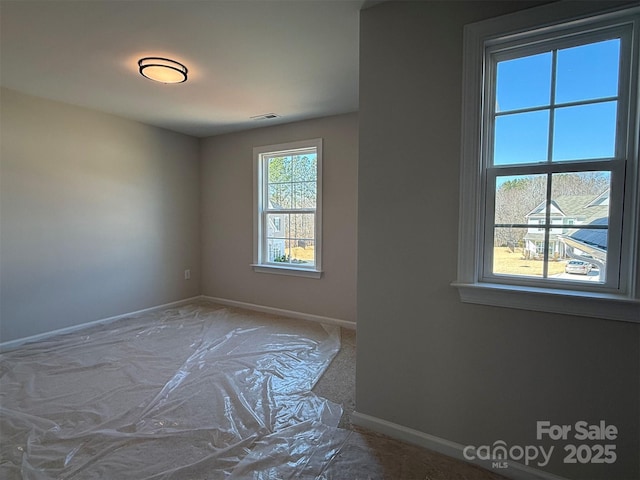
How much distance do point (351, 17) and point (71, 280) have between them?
386 cm

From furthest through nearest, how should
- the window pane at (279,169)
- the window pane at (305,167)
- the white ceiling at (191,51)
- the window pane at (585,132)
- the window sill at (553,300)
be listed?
1. the window pane at (279,169)
2. the window pane at (305,167)
3. the white ceiling at (191,51)
4. the window pane at (585,132)
5. the window sill at (553,300)

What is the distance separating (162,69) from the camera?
2.48 metres

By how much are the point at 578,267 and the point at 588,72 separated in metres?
0.93

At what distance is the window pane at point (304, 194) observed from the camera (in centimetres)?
408

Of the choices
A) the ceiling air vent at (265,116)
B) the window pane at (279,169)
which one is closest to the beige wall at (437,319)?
the ceiling air vent at (265,116)

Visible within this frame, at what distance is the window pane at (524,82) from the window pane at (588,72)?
0.17 ft

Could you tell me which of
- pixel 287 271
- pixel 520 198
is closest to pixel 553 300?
pixel 520 198

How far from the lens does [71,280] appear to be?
355 centimetres

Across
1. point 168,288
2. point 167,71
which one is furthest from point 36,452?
point 168,288

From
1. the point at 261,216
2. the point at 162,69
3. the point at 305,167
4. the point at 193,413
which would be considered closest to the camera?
the point at 193,413

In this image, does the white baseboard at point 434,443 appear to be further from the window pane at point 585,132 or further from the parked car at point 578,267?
the window pane at point 585,132

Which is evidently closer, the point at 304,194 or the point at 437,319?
the point at 437,319

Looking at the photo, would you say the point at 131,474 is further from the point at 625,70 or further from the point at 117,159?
the point at 117,159

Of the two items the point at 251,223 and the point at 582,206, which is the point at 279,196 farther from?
the point at 582,206
